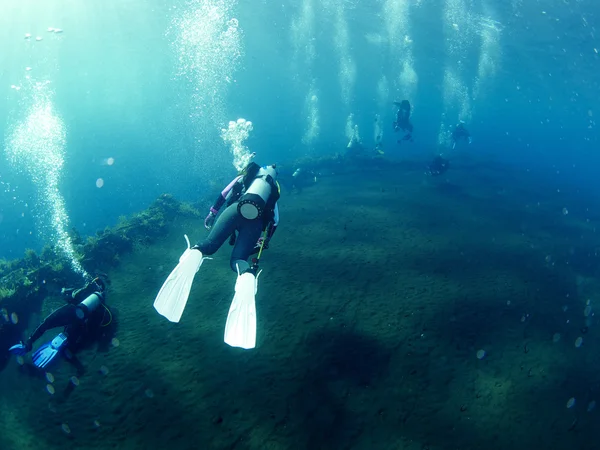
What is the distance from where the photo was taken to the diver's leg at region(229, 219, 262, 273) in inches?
192

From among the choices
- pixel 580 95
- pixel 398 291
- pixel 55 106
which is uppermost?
pixel 398 291

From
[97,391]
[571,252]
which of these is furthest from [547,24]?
[97,391]

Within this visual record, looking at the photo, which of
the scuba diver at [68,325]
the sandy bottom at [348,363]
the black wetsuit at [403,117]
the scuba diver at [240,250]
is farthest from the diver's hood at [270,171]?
the black wetsuit at [403,117]

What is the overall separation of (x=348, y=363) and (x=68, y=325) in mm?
5557

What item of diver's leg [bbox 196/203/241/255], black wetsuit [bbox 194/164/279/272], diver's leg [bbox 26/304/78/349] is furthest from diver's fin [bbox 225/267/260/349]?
diver's leg [bbox 26/304/78/349]

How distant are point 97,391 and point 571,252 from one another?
14756 mm

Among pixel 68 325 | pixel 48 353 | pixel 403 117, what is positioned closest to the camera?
pixel 48 353

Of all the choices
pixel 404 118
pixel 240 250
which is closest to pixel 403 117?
→ pixel 404 118

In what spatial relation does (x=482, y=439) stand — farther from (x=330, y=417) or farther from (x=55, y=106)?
(x=55, y=106)

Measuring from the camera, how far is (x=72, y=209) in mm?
34656

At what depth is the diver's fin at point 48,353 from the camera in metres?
6.12

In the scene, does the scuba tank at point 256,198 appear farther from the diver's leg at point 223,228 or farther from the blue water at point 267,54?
the blue water at point 267,54

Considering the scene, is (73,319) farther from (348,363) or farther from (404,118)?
(404,118)

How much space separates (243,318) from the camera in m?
4.09
